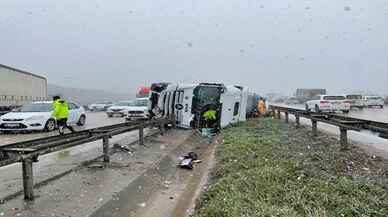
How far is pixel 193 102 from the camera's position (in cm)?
1698

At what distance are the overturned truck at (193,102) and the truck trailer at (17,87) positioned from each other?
1473 cm

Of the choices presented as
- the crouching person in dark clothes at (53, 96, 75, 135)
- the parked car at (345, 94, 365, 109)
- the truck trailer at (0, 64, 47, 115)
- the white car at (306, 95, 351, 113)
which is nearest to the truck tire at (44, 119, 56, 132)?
the crouching person in dark clothes at (53, 96, 75, 135)

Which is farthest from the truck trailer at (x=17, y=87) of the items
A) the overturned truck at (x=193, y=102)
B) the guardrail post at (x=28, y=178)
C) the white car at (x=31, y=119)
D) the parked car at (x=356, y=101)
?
the parked car at (x=356, y=101)

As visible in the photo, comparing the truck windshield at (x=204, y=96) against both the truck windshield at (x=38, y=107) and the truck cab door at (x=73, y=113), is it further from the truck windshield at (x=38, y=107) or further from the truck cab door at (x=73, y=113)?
the truck cab door at (x=73, y=113)

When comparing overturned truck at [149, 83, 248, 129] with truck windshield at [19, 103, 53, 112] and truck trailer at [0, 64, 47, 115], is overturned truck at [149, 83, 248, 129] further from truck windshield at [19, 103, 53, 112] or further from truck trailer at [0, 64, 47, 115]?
truck trailer at [0, 64, 47, 115]

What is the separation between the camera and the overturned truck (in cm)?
1681

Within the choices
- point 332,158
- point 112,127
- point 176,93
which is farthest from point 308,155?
point 176,93

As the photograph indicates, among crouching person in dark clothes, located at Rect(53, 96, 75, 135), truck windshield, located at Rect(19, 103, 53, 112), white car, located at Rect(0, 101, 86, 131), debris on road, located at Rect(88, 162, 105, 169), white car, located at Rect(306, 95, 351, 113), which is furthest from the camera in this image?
white car, located at Rect(306, 95, 351, 113)

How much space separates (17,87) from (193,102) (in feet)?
62.2

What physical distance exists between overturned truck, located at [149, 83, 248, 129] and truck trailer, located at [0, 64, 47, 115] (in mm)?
14729

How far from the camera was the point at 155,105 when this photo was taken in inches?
693

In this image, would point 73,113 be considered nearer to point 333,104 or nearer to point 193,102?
point 193,102

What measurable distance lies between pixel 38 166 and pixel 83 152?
2.06m

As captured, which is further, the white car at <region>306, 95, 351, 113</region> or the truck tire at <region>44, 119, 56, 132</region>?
the white car at <region>306, 95, 351, 113</region>
